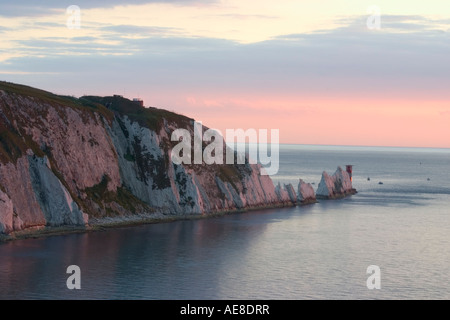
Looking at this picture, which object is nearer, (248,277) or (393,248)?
(248,277)

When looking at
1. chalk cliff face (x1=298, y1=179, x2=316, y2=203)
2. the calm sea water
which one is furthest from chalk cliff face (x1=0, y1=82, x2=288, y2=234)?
chalk cliff face (x1=298, y1=179, x2=316, y2=203)

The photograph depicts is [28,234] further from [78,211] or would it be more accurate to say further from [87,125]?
[87,125]

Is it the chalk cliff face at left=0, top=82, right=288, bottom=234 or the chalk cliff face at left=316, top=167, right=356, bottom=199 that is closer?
the chalk cliff face at left=0, top=82, right=288, bottom=234

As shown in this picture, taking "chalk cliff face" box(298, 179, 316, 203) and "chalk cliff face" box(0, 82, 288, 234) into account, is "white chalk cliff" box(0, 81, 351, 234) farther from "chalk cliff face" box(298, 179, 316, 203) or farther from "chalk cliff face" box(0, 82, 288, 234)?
"chalk cliff face" box(298, 179, 316, 203)

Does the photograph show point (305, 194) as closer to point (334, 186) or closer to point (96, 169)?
point (334, 186)

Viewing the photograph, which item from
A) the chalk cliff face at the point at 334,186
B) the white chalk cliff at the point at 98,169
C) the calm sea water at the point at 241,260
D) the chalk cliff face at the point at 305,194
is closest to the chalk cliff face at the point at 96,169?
the white chalk cliff at the point at 98,169

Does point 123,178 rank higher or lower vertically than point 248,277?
higher

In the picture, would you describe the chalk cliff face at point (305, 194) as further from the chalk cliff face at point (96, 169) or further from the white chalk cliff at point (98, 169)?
the chalk cliff face at point (96, 169)

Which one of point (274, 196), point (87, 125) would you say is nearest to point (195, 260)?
point (87, 125)
